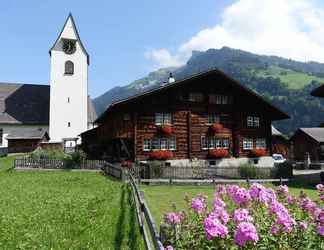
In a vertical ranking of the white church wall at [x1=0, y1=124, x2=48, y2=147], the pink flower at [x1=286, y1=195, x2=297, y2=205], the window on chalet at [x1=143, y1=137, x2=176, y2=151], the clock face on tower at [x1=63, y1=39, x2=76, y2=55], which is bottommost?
the pink flower at [x1=286, y1=195, x2=297, y2=205]

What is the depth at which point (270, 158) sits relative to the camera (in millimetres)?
35219

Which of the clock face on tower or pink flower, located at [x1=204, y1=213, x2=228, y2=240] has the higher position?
the clock face on tower

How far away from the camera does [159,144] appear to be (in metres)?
30.9

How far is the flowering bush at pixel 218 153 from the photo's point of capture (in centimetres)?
3194

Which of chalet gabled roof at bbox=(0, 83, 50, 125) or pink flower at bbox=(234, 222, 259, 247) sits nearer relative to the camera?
pink flower at bbox=(234, 222, 259, 247)

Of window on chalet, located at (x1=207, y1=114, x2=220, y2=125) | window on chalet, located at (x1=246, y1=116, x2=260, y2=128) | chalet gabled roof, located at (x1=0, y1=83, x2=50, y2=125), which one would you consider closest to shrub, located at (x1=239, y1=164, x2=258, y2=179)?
window on chalet, located at (x1=207, y1=114, x2=220, y2=125)

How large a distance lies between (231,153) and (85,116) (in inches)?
1015

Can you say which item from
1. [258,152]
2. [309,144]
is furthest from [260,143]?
[309,144]

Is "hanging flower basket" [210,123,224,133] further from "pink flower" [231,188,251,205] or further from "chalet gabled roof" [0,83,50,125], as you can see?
"chalet gabled roof" [0,83,50,125]

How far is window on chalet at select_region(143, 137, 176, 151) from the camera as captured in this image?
1190 inches

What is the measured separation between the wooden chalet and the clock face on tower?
2142cm

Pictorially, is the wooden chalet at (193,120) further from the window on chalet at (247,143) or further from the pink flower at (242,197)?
the pink flower at (242,197)

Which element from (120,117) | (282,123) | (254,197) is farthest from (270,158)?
(282,123)

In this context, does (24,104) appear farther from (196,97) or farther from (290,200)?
(290,200)
